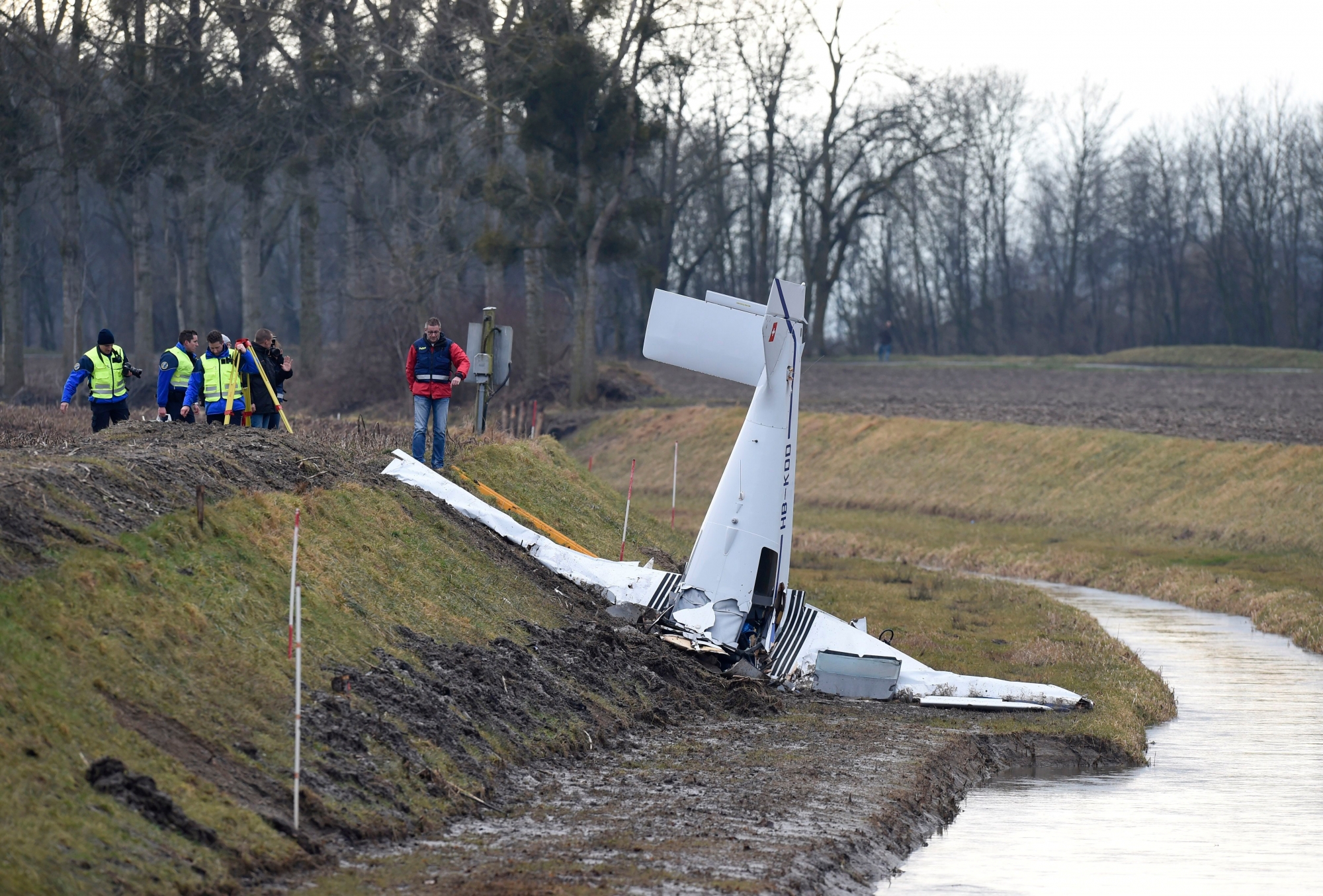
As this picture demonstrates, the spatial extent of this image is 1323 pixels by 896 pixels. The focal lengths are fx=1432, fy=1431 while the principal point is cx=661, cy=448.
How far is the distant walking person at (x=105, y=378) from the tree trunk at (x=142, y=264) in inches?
Answer: 1055

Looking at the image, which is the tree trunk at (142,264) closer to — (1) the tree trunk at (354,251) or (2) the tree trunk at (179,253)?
(2) the tree trunk at (179,253)

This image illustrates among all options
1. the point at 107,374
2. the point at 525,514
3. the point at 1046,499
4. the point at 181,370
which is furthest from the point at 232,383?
the point at 1046,499

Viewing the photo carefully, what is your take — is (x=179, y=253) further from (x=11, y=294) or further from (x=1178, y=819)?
(x=1178, y=819)

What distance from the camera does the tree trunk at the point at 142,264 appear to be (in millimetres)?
45312

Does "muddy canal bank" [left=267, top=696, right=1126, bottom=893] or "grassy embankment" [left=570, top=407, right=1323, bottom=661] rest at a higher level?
"grassy embankment" [left=570, top=407, right=1323, bottom=661]

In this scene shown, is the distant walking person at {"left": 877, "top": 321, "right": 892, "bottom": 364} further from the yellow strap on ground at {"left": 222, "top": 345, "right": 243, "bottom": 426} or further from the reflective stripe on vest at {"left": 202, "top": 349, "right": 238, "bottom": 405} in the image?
the reflective stripe on vest at {"left": 202, "top": 349, "right": 238, "bottom": 405}

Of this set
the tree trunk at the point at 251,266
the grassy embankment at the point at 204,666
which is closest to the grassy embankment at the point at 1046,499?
the tree trunk at the point at 251,266

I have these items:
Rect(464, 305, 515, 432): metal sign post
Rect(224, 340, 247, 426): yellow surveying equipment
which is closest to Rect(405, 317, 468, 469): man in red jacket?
Rect(464, 305, 515, 432): metal sign post

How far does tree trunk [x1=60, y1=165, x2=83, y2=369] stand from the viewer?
4191cm

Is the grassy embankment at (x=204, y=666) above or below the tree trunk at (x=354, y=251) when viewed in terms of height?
below

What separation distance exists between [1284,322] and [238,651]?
75098 mm

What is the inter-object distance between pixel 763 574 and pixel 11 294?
3386 cm

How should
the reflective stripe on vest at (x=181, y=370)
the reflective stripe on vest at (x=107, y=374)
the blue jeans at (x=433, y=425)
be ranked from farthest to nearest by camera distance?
1. the reflective stripe on vest at (x=107, y=374)
2. the blue jeans at (x=433, y=425)
3. the reflective stripe on vest at (x=181, y=370)

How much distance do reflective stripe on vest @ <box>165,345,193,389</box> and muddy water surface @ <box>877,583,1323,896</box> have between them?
11372 mm
